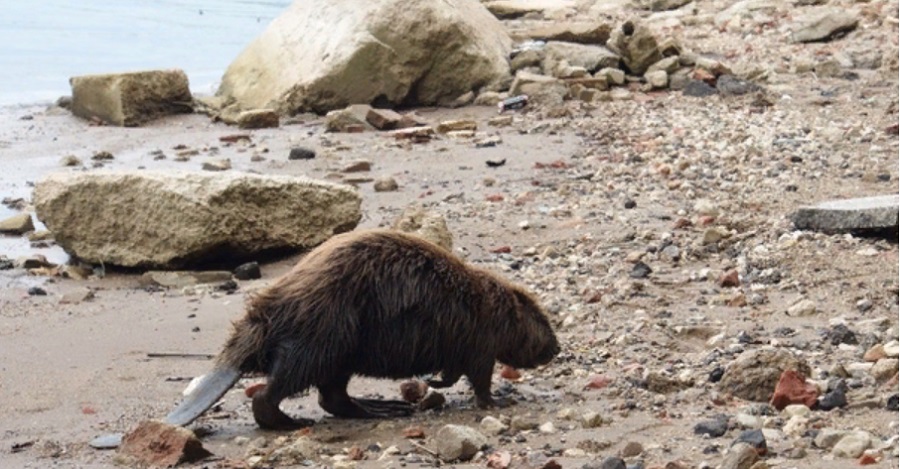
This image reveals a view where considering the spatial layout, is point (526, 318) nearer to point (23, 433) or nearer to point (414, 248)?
point (414, 248)

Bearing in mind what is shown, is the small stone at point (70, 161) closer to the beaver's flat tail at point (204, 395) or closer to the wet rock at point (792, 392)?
the beaver's flat tail at point (204, 395)

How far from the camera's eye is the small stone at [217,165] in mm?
11534

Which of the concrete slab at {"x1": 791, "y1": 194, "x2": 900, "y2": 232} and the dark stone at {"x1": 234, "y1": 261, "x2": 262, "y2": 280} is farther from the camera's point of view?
the dark stone at {"x1": 234, "y1": 261, "x2": 262, "y2": 280}

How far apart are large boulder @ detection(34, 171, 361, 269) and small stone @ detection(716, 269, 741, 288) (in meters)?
2.50

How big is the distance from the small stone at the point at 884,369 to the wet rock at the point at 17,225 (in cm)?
623

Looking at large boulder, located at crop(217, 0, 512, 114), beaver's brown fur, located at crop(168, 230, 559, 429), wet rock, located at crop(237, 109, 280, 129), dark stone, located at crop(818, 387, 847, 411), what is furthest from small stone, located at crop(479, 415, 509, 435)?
large boulder, located at crop(217, 0, 512, 114)

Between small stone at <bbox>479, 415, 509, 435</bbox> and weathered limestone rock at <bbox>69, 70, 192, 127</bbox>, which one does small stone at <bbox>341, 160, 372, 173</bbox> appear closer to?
weathered limestone rock at <bbox>69, 70, 192, 127</bbox>

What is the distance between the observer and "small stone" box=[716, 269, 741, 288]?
7469 mm

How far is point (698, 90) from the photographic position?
44.6 feet

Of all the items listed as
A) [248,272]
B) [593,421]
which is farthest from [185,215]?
[593,421]

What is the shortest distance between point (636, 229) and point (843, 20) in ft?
25.7

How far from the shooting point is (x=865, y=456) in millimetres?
4473

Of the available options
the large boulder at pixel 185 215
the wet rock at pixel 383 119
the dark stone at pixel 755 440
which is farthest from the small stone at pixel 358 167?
the dark stone at pixel 755 440

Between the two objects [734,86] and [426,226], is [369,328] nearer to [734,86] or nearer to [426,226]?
[426,226]
